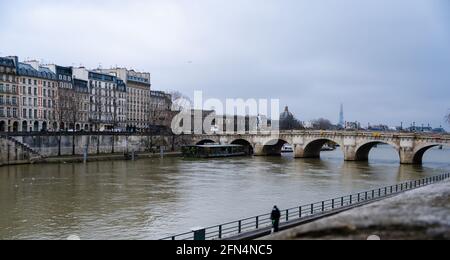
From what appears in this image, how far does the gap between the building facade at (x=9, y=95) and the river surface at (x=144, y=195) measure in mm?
25383

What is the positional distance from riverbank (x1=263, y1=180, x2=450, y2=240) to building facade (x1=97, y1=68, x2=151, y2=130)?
3927 inches

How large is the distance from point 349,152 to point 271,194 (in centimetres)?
3984

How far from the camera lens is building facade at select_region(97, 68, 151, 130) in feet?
365

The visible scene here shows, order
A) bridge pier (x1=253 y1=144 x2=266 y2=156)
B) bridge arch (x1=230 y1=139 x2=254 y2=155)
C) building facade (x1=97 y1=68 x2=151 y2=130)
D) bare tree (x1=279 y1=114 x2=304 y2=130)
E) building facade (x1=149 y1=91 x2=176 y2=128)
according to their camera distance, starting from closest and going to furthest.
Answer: bridge pier (x1=253 y1=144 x2=266 y2=156)
bridge arch (x1=230 y1=139 x2=254 y2=155)
building facade (x1=149 y1=91 x2=176 y2=128)
building facade (x1=97 y1=68 x2=151 y2=130)
bare tree (x1=279 y1=114 x2=304 y2=130)

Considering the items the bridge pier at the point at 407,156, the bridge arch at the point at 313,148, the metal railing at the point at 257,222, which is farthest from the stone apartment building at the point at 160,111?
the metal railing at the point at 257,222

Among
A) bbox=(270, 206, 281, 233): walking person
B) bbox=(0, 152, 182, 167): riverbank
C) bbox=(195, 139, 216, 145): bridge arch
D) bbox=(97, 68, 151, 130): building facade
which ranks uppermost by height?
bbox=(97, 68, 151, 130): building facade

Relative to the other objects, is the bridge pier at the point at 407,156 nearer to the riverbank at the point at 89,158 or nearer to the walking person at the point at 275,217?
the riverbank at the point at 89,158

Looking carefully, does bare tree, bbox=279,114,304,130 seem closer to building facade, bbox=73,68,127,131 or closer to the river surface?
building facade, bbox=73,68,127,131

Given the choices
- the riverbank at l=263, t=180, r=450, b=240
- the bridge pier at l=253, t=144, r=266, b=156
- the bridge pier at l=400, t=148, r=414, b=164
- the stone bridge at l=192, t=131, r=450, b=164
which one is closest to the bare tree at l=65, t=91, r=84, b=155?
the stone bridge at l=192, t=131, r=450, b=164

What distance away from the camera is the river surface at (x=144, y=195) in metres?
24.7

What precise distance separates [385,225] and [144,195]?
87.6ft

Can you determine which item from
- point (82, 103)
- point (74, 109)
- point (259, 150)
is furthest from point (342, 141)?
point (82, 103)
